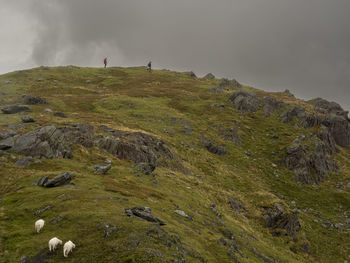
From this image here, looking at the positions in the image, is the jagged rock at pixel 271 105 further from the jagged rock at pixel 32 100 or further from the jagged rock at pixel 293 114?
the jagged rock at pixel 32 100

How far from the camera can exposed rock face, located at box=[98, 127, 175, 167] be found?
143 feet

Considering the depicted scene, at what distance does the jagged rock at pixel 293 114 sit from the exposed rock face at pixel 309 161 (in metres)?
16.4

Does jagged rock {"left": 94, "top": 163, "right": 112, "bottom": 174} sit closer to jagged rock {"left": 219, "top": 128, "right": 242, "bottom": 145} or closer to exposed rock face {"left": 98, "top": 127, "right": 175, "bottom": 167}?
exposed rock face {"left": 98, "top": 127, "right": 175, "bottom": 167}

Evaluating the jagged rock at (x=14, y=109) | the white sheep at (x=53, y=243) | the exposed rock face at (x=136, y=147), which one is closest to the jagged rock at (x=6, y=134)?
the exposed rock face at (x=136, y=147)

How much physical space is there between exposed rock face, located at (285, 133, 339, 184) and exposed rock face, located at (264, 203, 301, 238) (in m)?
20.7

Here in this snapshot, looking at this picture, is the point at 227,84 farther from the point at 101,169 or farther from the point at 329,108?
the point at 101,169

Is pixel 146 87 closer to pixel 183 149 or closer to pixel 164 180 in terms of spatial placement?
pixel 183 149

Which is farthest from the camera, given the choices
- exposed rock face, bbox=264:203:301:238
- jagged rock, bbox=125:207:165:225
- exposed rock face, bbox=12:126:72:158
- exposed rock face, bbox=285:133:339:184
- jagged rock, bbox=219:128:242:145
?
jagged rock, bbox=219:128:242:145

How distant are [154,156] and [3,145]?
23.4 m

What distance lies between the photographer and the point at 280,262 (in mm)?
29656

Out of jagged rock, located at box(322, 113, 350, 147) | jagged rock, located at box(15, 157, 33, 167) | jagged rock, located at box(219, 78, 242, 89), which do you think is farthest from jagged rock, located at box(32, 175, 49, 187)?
jagged rock, located at box(219, 78, 242, 89)

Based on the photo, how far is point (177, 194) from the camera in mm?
35375

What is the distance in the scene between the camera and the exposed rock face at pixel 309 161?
61406mm

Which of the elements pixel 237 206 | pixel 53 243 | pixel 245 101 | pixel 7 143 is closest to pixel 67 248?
pixel 53 243
